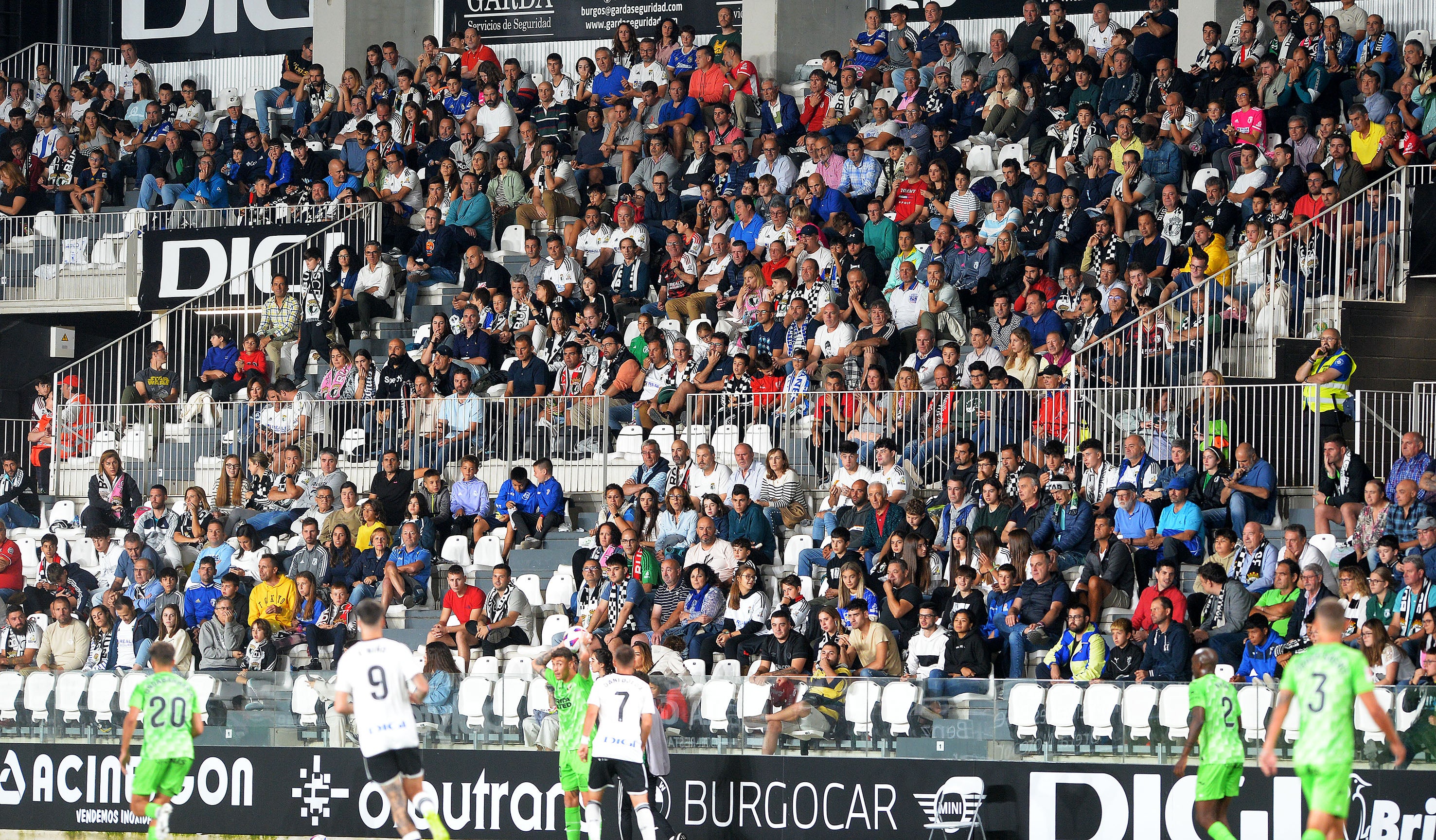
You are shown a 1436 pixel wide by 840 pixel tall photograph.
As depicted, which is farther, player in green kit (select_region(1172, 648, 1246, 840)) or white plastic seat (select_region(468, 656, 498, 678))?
white plastic seat (select_region(468, 656, 498, 678))

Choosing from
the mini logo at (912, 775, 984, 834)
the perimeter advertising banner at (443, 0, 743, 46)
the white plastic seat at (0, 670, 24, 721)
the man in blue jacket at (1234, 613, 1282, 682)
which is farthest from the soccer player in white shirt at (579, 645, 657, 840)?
the perimeter advertising banner at (443, 0, 743, 46)

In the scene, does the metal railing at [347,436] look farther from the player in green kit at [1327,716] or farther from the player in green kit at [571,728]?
the player in green kit at [1327,716]

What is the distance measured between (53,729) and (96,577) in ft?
15.0

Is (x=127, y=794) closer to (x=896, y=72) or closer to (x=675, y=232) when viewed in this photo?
(x=675, y=232)

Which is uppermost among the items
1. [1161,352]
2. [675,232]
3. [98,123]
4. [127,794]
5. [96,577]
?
[98,123]

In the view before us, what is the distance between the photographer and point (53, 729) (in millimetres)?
16688

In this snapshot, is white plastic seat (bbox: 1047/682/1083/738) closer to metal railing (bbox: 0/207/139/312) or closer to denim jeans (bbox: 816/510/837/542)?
denim jeans (bbox: 816/510/837/542)

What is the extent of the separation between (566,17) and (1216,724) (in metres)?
18.7

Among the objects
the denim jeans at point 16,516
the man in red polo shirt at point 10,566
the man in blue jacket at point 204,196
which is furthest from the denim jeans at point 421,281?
the man in red polo shirt at point 10,566

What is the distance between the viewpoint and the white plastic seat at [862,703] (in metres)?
14.9

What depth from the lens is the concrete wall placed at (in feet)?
93.9

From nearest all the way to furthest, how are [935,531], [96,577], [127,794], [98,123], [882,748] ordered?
[882,748] → [127,794] → [935,531] → [96,577] → [98,123]

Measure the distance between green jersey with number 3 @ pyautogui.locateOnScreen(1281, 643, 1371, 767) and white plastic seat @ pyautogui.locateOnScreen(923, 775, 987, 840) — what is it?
3.45 metres

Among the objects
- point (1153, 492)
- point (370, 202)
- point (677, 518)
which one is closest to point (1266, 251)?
point (1153, 492)
